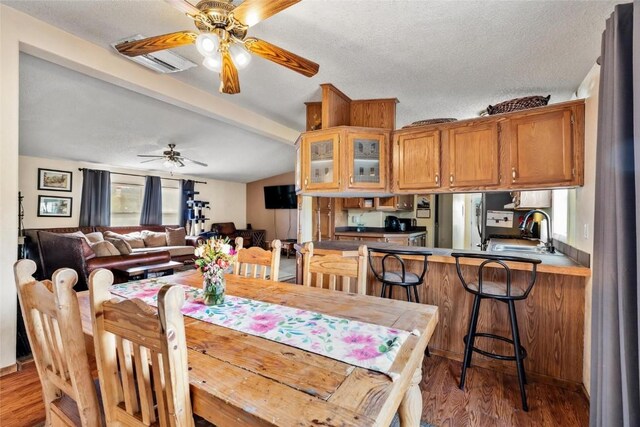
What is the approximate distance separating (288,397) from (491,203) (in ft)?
17.7

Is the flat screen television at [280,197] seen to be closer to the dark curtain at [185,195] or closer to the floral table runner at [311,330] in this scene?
the dark curtain at [185,195]

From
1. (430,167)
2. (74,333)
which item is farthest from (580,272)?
(74,333)

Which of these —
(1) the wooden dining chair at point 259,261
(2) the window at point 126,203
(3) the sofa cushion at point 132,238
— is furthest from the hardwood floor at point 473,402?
(2) the window at point 126,203

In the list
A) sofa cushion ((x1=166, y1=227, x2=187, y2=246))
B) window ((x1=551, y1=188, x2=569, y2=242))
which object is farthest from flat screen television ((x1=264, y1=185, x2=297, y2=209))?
window ((x1=551, y1=188, x2=569, y2=242))

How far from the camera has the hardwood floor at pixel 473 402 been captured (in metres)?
1.68

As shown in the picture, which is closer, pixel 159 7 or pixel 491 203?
pixel 159 7

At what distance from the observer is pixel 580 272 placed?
1.84 meters

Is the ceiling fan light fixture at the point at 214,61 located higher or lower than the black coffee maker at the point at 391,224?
higher

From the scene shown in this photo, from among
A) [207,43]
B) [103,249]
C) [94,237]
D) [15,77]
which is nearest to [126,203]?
[94,237]

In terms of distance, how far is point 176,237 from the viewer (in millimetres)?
6926

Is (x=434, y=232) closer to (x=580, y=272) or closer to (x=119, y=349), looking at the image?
(x=580, y=272)

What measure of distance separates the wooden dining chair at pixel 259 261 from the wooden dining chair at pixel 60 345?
1.04 metres

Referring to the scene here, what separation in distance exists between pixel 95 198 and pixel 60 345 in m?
6.53

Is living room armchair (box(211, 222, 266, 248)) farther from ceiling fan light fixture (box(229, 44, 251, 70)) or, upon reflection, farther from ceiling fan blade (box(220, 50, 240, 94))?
ceiling fan light fixture (box(229, 44, 251, 70))
